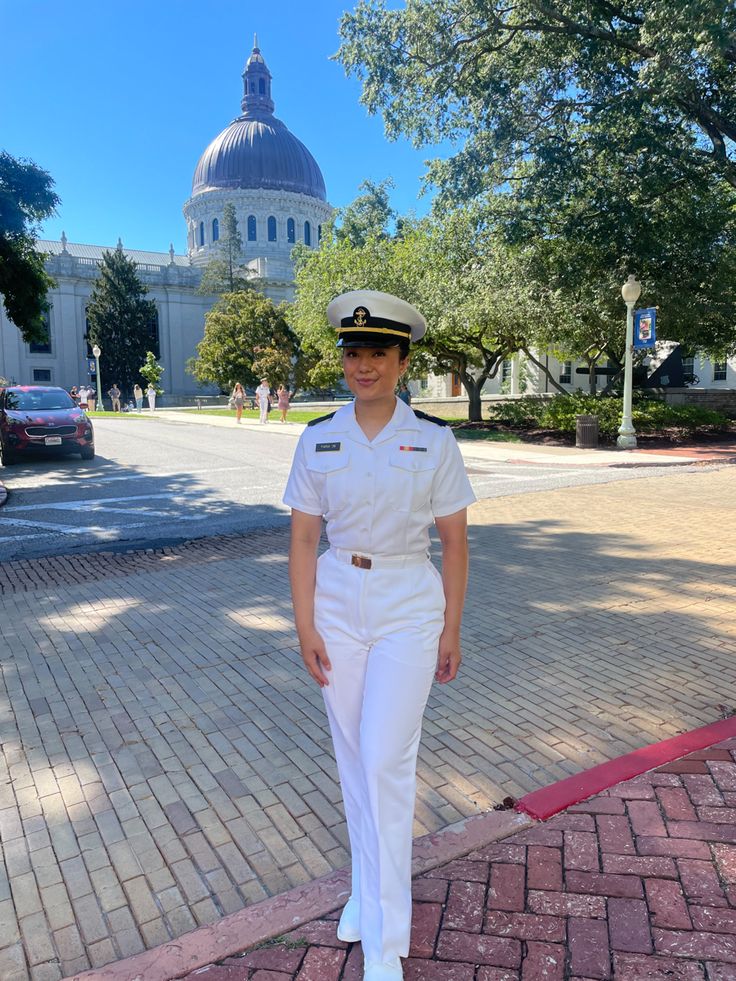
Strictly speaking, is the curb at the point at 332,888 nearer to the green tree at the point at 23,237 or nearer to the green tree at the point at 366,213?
the green tree at the point at 23,237

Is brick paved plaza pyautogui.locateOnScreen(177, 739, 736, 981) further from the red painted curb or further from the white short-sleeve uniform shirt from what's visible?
the white short-sleeve uniform shirt

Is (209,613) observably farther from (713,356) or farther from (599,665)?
(713,356)

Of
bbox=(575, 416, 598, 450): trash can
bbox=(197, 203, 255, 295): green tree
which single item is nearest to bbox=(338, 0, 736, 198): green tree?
bbox=(575, 416, 598, 450): trash can

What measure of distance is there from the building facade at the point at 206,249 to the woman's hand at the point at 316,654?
7778 centimetres

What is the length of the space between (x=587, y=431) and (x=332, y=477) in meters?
19.7

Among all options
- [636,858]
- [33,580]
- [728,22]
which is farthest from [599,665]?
[728,22]

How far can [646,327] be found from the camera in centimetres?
1894

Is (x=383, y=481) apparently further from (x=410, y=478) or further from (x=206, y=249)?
(x=206, y=249)

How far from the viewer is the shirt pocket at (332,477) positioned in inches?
88.7

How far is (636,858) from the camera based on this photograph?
2.72m

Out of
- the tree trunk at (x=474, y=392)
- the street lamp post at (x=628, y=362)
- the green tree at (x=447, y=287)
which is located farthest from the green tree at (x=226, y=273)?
the street lamp post at (x=628, y=362)

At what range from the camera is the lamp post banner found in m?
18.7

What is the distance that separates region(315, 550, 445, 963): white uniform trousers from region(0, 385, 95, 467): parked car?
50.0ft

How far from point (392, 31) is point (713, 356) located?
18184 millimetres
